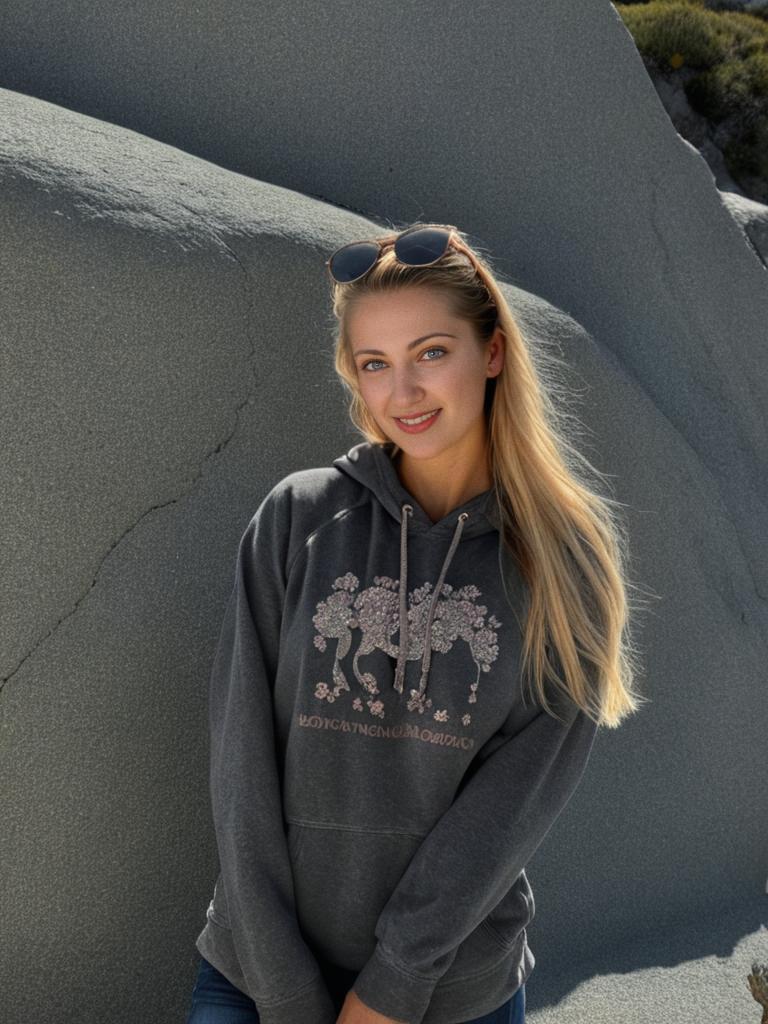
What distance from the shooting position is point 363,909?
1.56 metres

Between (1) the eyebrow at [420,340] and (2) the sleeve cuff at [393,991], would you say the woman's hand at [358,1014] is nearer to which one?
(2) the sleeve cuff at [393,991]

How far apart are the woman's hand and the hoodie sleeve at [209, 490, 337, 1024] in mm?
33

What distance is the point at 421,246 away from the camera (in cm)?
161

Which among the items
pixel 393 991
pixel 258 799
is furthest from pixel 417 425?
pixel 393 991

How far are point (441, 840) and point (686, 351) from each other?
2.16 m

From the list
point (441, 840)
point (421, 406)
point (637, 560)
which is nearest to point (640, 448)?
point (637, 560)

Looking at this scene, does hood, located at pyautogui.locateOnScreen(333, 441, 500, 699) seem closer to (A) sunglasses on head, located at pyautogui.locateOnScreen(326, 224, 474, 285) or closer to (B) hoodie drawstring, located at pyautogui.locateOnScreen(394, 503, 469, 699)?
(B) hoodie drawstring, located at pyautogui.locateOnScreen(394, 503, 469, 699)

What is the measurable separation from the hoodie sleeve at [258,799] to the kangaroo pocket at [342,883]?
29 millimetres

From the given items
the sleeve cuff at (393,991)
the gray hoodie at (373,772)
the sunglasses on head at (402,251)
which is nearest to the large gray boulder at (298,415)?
the gray hoodie at (373,772)

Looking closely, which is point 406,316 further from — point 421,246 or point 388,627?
point 388,627

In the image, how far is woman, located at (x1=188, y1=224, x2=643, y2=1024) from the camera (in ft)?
4.96

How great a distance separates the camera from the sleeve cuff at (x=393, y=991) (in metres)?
1.48

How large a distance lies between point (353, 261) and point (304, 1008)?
999mm

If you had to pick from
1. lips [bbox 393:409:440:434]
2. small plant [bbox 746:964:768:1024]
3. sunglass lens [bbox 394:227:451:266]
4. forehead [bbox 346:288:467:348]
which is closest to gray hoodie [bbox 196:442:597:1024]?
lips [bbox 393:409:440:434]
